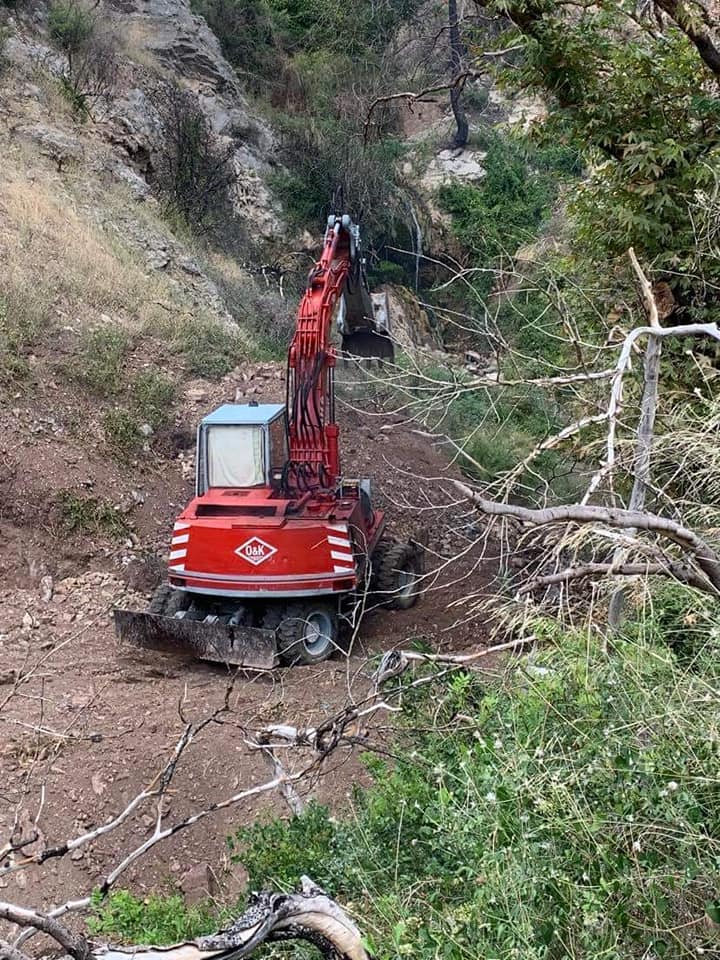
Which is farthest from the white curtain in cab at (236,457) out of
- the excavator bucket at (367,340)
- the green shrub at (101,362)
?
the green shrub at (101,362)

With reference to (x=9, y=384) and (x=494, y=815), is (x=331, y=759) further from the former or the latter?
Result: (x=9, y=384)

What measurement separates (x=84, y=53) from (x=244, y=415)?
48.2ft

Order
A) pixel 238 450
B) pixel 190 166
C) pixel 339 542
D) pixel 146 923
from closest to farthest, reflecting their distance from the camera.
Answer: pixel 146 923 < pixel 339 542 < pixel 238 450 < pixel 190 166

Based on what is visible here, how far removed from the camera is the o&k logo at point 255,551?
7434 mm

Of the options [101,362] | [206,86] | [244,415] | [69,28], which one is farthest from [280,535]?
[206,86]

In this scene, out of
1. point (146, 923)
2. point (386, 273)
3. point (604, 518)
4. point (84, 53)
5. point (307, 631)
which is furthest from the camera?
point (386, 273)

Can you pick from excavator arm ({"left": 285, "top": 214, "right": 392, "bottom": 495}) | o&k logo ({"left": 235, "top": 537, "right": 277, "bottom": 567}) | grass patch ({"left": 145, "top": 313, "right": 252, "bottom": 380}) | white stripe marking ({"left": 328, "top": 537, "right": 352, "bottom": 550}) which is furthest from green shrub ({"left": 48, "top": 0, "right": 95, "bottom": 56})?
white stripe marking ({"left": 328, "top": 537, "right": 352, "bottom": 550})

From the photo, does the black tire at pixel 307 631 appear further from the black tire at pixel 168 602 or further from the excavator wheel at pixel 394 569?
the black tire at pixel 168 602

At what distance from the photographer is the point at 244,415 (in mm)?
8227

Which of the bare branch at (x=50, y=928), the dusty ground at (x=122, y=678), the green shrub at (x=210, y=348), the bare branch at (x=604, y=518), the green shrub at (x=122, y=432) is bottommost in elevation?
the dusty ground at (x=122, y=678)

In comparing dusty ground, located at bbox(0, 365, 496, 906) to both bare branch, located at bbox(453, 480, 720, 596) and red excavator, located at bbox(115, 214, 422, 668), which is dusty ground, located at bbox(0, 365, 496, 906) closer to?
red excavator, located at bbox(115, 214, 422, 668)

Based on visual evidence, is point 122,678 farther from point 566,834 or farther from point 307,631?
point 566,834

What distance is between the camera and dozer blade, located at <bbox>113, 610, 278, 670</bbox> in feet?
24.1

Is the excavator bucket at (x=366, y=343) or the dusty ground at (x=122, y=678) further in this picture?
the excavator bucket at (x=366, y=343)
